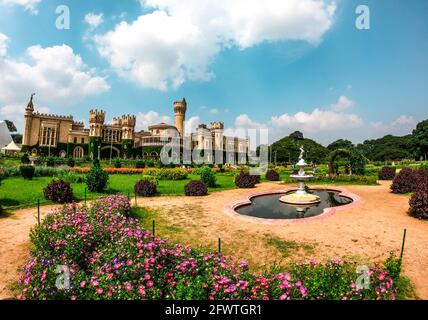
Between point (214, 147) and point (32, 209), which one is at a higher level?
point (214, 147)

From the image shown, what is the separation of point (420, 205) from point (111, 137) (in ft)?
185

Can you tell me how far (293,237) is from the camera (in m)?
7.32

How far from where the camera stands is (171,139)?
5625cm

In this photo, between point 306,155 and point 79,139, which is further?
point 306,155

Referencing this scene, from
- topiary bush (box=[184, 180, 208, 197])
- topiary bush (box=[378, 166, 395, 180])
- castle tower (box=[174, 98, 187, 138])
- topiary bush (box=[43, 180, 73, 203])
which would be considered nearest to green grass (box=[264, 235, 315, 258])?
topiary bush (box=[184, 180, 208, 197])

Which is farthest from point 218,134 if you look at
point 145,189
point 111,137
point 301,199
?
point 301,199

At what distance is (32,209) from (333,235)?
12692 mm

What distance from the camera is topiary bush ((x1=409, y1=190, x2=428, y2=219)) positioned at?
9253mm

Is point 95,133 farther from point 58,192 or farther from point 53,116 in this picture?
point 58,192

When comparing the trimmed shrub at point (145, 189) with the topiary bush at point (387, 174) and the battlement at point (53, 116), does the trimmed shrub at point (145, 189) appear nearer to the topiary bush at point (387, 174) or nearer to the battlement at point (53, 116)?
the topiary bush at point (387, 174)

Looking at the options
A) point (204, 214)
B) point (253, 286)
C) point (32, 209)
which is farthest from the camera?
point (32, 209)

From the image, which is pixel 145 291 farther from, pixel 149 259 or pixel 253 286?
pixel 253 286

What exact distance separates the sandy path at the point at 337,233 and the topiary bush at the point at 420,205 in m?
0.37

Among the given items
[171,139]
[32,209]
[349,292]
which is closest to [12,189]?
[32,209]
